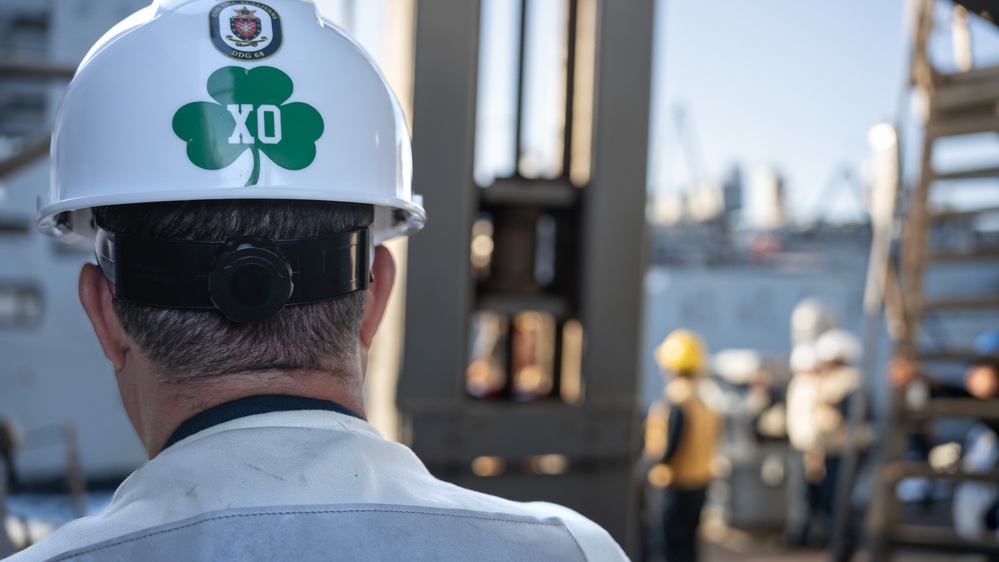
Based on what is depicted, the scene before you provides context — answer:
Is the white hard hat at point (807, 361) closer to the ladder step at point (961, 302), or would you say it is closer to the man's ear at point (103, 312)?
the ladder step at point (961, 302)

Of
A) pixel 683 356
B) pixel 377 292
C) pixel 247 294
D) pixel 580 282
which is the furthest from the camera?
pixel 683 356

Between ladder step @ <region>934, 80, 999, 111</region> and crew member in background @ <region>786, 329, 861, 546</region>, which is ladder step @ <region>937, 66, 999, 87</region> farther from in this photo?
crew member in background @ <region>786, 329, 861, 546</region>

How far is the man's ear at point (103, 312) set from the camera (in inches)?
49.0

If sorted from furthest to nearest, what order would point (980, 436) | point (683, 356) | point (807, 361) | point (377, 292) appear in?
point (807, 361) → point (683, 356) → point (980, 436) → point (377, 292)

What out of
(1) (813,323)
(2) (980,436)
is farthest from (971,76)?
(1) (813,323)

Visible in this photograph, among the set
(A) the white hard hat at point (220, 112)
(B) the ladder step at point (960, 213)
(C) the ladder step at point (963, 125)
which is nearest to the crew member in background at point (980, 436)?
(B) the ladder step at point (960, 213)

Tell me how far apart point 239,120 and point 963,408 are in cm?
516

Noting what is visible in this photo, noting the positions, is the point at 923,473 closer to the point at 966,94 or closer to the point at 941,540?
the point at 941,540

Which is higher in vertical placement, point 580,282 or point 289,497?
point 580,282

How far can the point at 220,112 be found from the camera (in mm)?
1244

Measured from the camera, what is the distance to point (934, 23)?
5867mm

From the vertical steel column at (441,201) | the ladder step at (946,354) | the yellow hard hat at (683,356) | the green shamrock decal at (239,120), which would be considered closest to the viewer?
the green shamrock decal at (239,120)

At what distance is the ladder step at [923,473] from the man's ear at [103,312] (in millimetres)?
5094

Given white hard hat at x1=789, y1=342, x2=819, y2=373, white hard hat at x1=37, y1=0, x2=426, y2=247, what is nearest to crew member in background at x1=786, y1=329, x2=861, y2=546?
white hard hat at x1=789, y1=342, x2=819, y2=373
